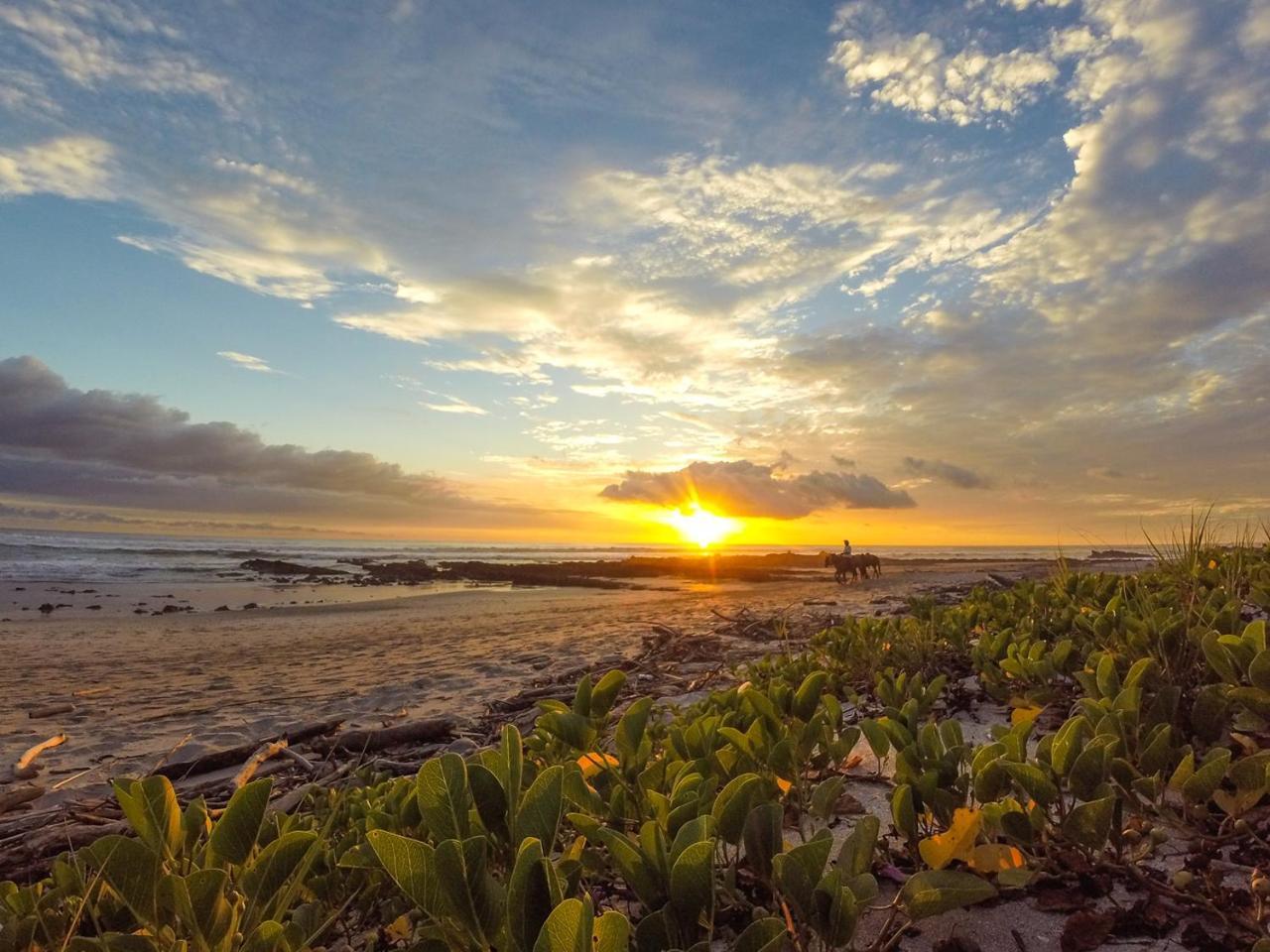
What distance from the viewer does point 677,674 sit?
6.76 metres

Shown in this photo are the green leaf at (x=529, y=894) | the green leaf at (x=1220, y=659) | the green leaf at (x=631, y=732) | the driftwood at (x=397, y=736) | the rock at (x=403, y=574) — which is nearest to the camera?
the green leaf at (x=529, y=894)

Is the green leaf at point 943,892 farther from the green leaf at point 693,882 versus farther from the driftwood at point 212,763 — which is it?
the driftwood at point 212,763

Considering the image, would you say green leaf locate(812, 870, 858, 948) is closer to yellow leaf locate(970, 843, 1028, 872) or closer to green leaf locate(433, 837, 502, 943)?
yellow leaf locate(970, 843, 1028, 872)

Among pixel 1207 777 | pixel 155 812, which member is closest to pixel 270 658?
pixel 155 812

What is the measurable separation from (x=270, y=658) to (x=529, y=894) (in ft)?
37.2

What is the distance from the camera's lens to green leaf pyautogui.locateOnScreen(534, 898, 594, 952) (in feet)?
3.00

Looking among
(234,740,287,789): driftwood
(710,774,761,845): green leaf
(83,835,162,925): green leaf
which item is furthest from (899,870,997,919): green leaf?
(234,740,287,789): driftwood

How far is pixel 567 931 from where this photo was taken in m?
0.92

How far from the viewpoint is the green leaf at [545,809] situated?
51.1 inches

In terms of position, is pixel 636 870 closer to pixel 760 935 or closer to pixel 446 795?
pixel 760 935

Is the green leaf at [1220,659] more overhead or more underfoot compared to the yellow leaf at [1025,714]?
more overhead

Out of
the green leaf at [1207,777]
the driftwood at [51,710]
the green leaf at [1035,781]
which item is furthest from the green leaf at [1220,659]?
the driftwood at [51,710]

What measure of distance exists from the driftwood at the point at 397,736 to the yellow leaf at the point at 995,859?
4.13m

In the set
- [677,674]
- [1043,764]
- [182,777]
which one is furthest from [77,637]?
[1043,764]
